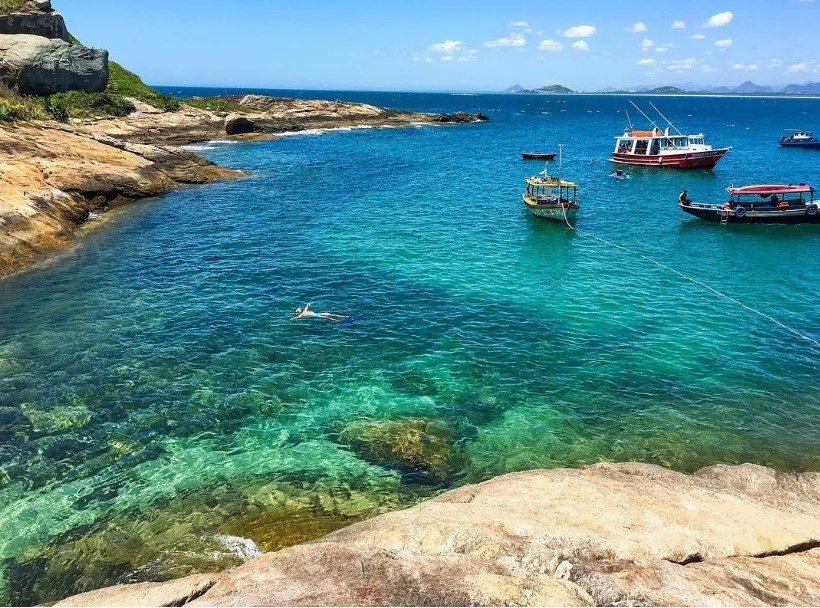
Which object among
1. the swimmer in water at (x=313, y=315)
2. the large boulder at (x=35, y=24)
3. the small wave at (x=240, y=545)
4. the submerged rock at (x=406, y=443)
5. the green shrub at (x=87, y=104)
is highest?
the large boulder at (x=35, y=24)

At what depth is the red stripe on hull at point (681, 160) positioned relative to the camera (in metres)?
80.3

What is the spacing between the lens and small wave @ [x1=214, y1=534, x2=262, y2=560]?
46.4 ft

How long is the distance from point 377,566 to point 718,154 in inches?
3559

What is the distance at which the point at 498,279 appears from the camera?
36.0m

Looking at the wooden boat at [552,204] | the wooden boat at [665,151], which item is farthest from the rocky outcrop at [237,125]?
the wooden boat at [552,204]

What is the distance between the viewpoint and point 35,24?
268 feet

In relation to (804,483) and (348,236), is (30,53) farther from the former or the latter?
(804,483)

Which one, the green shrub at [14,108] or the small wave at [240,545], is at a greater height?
the green shrub at [14,108]

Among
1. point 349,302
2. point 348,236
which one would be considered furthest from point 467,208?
point 349,302

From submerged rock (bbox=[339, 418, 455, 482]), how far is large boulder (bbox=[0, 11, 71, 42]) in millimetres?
92180

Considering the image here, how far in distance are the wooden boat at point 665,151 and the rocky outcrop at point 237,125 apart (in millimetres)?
72749

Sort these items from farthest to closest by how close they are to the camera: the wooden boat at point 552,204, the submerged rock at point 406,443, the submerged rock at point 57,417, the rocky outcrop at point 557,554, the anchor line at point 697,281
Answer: the wooden boat at point 552,204
the anchor line at point 697,281
the submerged rock at point 57,417
the submerged rock at point 406,443
the rocky outcrop at point 557,554

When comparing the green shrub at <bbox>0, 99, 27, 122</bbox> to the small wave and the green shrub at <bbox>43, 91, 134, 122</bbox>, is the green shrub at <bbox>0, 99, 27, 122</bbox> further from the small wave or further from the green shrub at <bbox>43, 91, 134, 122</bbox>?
the small wave

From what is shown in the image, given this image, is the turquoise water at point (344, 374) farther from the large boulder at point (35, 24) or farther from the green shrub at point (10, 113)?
the large boulder at point (35, 24)
